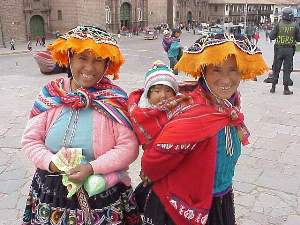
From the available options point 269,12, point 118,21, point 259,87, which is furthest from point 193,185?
point 269,12

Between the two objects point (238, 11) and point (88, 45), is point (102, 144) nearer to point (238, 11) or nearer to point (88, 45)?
point (88, 45)

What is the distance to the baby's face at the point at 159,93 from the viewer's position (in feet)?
7.59

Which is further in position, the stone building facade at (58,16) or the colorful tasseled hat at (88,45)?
the stone building facade at (58,16)

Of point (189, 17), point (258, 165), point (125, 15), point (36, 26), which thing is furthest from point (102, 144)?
point (189, 17)

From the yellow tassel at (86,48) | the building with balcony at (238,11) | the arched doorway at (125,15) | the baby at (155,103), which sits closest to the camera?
the baby at (155,103)

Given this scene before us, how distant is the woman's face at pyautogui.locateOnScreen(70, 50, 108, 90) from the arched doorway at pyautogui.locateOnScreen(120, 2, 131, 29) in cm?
4049

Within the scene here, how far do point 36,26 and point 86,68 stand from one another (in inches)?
1410

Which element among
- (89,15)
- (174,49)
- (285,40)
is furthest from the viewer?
(89,15)

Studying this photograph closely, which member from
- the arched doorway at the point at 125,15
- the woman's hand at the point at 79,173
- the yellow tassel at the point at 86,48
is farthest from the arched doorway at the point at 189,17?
the woman's hand at the point at 79,173

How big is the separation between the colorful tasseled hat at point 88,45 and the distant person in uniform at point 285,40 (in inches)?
282

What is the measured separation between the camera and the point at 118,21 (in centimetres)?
4147

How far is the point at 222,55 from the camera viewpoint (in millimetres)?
2064

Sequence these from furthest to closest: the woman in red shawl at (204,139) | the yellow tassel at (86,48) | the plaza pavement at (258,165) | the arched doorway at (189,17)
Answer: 1. the arched doorway at (189,17)
2. the plaza pavement at (258,165)
3. the yellow tassel at (86,48)
4. the woman in red shawl at (204,139)

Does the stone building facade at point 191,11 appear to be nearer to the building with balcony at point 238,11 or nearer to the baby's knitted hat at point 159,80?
the building with balcony at point 238,11
